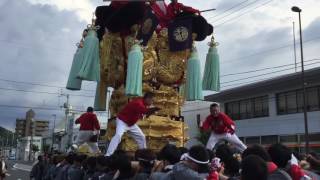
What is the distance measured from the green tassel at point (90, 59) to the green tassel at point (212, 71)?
2772mm

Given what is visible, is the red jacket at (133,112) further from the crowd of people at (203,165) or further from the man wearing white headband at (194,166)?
the man wearing white headband at (194,166)

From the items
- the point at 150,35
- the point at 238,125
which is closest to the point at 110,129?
the point at 150,35

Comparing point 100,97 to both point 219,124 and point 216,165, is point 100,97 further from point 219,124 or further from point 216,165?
point 216,165

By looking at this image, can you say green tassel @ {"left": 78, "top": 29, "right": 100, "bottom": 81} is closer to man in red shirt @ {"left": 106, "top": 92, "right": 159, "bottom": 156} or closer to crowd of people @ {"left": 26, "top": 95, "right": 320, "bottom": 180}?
man in red shirt @ {"left": 106, "top": 92, "right": 159, "bottom": 156}

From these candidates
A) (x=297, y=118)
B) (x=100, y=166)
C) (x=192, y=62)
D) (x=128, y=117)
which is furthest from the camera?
(x=297, y=118)

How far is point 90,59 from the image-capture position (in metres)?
8.84

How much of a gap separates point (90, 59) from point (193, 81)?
2.22 m

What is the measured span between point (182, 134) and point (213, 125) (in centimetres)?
→ 145

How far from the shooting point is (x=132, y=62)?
335 inches

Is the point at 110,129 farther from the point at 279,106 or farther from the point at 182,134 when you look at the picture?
the point at 279,106

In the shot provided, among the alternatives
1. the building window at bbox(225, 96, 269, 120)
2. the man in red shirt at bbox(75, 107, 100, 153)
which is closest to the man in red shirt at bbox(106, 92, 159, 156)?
the man in red shirt at bbox(75, 107, 100, 153)

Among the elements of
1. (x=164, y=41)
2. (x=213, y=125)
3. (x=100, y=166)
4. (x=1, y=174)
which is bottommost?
(x=1, y=174)

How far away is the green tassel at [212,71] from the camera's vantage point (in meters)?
10.3

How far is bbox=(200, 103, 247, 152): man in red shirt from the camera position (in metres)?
8.16
